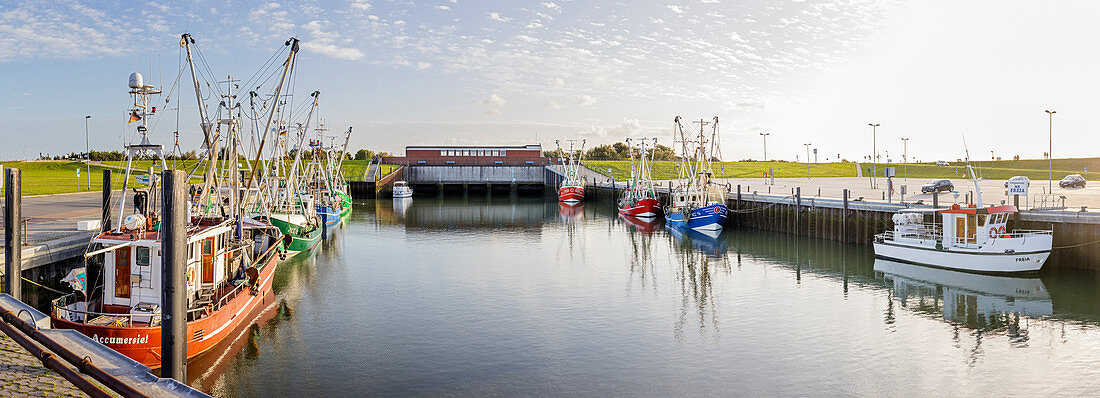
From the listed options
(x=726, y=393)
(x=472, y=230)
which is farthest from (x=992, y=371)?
(x=472, y=230)

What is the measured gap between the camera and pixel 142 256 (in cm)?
2053

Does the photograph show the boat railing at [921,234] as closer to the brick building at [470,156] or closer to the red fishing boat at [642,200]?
the red fishing boat at [642,200]

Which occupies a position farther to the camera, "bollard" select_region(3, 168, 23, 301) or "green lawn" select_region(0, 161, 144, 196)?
"green lawn" select_region(0, 161, 144, 196)

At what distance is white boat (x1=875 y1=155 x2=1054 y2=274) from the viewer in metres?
34.4

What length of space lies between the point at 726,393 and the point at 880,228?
33.9 meters

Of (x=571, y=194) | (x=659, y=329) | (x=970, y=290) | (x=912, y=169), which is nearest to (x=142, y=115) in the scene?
(x=659, y=329)

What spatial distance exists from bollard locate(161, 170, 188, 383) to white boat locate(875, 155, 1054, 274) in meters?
34.1

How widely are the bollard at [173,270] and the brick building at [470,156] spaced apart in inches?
4982

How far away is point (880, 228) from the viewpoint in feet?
154

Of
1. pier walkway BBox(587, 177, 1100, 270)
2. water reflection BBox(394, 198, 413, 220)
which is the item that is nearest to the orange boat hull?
pier walkway BBox(587, 177, 1100, 270)

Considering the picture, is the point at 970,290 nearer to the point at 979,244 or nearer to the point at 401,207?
the point at 979,244

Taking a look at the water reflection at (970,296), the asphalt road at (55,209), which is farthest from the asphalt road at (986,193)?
the asphalt road at (55,209)

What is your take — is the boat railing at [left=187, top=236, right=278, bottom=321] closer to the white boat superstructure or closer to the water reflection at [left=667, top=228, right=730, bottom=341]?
the water reflection at [left=667, top=228, right=730, bottom=341]

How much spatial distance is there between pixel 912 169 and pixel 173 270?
495 feet
